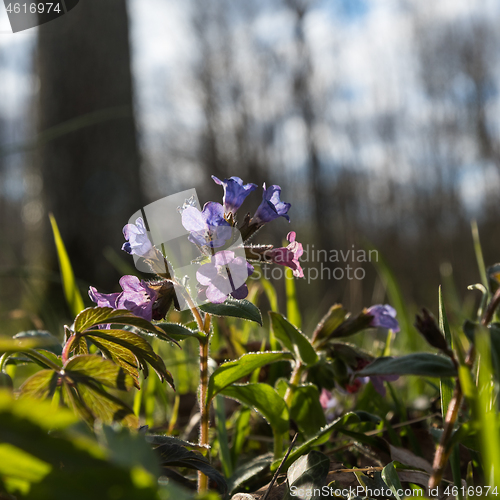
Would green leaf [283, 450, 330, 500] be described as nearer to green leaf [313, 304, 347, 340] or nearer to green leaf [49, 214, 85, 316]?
green leaf [313, 304, 347, 340]

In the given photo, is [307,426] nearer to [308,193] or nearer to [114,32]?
[114,32]

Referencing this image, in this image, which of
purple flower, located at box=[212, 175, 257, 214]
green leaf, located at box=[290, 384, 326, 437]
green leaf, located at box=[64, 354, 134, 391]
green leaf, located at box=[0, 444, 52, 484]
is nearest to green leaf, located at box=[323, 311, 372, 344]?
green leaf, located at box=[290, 384, 326, 437]

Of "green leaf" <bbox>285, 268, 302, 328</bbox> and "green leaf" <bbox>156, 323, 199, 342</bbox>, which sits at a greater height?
"green leaf" <bbox>156, 323, 199, 342</bbox>

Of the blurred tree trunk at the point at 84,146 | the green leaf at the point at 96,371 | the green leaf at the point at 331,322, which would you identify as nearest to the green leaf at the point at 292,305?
the green leaf at the point at 331,322

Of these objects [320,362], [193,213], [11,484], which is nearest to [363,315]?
[320,362]

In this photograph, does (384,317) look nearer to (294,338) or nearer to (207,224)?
(294,338)

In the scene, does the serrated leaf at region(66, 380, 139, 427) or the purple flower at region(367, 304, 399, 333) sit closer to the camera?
the serrated leaf at region(66, 380, 139, 427)

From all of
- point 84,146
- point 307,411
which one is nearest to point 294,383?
point 307,411
